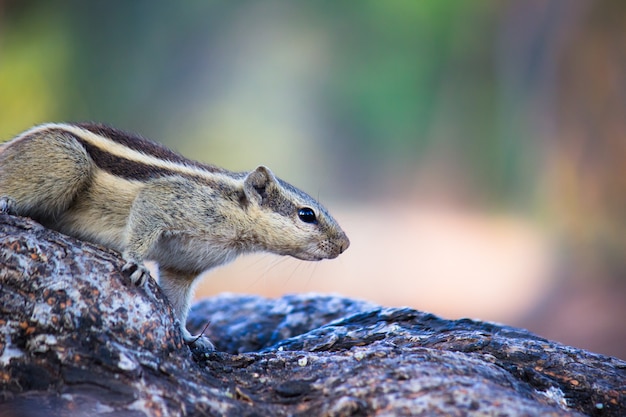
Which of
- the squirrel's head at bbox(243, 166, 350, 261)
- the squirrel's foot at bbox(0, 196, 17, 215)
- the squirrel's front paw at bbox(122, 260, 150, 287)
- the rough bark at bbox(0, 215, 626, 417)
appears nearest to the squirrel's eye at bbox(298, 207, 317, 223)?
the squirrel's head at bbox(243, 166, 350, 261)

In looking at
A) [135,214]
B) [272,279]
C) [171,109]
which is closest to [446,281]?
[272,279]

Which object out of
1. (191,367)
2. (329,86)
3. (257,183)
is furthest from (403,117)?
→ (191,367)

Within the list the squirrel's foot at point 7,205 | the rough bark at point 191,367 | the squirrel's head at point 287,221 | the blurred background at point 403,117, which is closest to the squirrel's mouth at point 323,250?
the squirrel's head at point 287,221

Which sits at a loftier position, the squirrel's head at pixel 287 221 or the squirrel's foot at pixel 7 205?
the squirrel's head at pixel 287 221

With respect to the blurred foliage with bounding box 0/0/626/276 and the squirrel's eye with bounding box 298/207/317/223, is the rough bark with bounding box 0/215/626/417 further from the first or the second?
the blurred foliage with bounding box 0/0/626/276

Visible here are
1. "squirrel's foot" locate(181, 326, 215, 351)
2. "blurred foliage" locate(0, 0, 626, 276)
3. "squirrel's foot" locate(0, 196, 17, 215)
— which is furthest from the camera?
"blurred foliage" locate(0, 0, 626, 276)

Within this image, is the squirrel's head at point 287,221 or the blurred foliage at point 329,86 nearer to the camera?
the squirrel's head at point 287,221

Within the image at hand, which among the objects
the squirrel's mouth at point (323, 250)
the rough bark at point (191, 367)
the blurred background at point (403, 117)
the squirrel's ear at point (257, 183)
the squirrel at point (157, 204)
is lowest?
the rough bark at point (191, 367)

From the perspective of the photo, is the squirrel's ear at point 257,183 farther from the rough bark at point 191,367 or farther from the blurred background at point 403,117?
the blurred background at point 403,117
